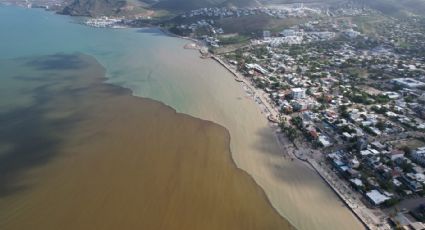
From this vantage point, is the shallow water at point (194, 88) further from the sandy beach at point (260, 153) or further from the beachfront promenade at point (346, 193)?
the beachfront promenade at point (346, 193)

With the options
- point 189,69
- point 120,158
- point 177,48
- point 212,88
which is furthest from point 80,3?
point 120,158

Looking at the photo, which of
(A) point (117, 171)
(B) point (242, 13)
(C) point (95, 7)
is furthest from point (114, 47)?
(C) point (95, 7)

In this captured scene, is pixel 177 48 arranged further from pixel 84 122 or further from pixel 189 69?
pixel 84 122

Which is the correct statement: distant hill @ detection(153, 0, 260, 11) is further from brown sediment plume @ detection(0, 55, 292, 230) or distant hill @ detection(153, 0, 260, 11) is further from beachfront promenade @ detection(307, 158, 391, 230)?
beachfront promenade @ detection(307, 158, 391, 230)

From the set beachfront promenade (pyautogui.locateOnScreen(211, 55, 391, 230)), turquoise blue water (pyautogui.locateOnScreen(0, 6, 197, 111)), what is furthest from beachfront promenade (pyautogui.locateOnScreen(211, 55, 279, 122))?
turquoise blue water (pyautogui.locateOnScreen(0, 6, 197, 111))

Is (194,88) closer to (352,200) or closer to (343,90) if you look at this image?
(343,90)
